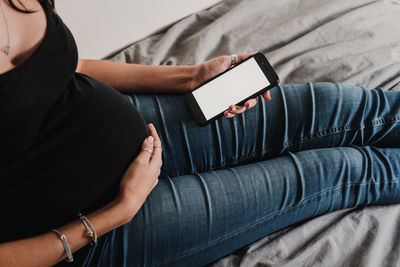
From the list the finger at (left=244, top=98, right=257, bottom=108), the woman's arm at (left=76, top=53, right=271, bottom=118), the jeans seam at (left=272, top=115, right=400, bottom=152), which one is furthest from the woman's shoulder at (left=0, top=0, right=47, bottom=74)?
the jeans seam at (left=272, top=115, right=400, bottom=152)

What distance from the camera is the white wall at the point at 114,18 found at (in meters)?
0.92

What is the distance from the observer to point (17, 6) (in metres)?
0.59

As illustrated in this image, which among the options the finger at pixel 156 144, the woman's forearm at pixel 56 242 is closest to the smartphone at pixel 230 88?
the finger at pixel 156 144

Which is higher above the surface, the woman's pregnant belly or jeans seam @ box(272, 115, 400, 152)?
the woman's pregnant belly

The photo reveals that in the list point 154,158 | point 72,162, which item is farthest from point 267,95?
point 72,162

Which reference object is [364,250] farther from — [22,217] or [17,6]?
[17,6]

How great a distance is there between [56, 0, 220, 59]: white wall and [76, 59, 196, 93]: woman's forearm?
197 millimetres

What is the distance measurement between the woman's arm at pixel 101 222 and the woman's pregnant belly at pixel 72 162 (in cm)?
2

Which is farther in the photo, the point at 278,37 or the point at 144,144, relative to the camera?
the point at 278,37

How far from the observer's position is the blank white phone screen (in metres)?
0.77

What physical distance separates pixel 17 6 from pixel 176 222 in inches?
18.1

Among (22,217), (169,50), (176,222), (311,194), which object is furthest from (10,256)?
(169,50)

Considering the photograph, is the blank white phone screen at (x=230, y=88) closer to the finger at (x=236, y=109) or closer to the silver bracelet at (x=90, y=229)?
the finger at (x=236, y=109)

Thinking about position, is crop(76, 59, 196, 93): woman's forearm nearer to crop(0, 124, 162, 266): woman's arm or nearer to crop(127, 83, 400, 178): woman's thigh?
crop(127, 83, 400, 178): woman's thigh
